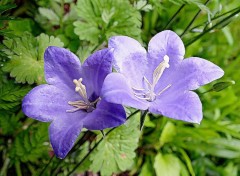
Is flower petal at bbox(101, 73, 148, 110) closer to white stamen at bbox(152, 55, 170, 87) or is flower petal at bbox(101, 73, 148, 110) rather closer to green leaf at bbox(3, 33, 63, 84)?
white stamen at bbox(152, 55, 170, 87)

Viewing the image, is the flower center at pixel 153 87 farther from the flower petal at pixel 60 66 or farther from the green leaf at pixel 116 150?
the green leaf at pixel 116 150

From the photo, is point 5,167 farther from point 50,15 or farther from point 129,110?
point 129,110

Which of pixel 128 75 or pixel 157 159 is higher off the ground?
pixel 128 75

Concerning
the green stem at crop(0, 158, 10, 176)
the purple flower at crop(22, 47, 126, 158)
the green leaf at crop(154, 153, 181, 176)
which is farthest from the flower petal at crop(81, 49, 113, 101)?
the green leaf at crop(154, 153, 181, 176)

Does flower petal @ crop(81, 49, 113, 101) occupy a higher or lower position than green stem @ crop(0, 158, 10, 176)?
higher

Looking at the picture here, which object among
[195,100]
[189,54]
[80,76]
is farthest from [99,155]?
[189,54]

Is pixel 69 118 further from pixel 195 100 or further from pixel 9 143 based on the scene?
pixel 9 143
